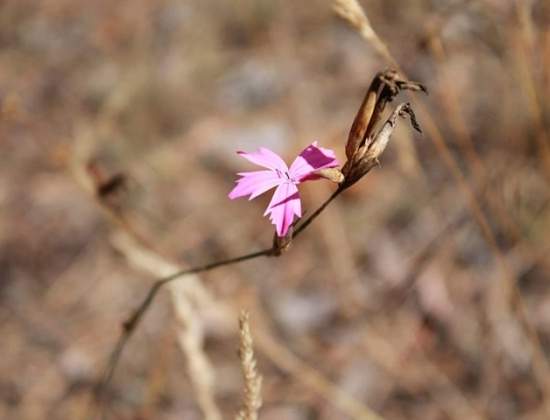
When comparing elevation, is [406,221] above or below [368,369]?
above

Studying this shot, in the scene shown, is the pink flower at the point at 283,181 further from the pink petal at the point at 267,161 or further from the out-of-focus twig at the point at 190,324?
the out-of-focus twig at the point at 190,324

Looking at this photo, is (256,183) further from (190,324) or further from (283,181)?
(190,324)

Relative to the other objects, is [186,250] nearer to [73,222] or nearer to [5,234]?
[73,222]

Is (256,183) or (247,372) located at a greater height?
(256,183)

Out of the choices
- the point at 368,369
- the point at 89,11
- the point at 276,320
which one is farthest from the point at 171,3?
the point at 368,369

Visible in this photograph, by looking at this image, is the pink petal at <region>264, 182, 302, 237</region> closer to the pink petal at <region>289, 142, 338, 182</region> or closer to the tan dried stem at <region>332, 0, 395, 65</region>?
the pink petal at <region>289, 142, 338, 182</region>

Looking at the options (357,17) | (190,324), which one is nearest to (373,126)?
(357,17)

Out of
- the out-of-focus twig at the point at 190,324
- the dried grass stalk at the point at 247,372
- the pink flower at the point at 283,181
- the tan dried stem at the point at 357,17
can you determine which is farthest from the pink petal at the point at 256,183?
the out-of-focus twig at the point at 190,324
